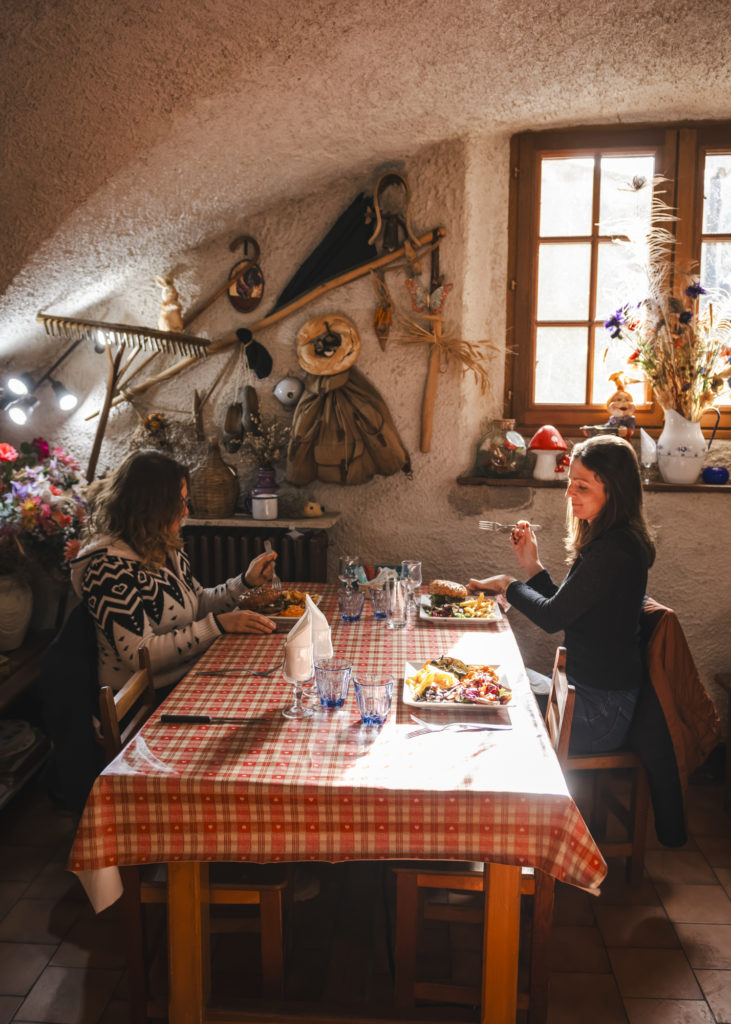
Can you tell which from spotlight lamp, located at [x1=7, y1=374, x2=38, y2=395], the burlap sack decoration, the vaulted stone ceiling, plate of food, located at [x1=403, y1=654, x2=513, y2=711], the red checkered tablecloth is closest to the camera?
the red checkered tablecloth

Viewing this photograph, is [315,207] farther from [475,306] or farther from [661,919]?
[661,919]

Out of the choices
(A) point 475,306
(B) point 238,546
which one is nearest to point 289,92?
(A) point 475,306

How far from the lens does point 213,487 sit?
10.4 feet

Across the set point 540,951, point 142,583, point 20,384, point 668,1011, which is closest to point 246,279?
point 20,384

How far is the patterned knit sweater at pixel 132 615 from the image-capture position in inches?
84.1

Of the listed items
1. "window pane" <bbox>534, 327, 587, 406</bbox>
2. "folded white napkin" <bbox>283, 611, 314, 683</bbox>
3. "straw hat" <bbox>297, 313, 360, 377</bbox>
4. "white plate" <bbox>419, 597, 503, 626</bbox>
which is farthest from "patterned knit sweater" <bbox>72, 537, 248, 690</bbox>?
"window pane" <bbox>534, 327, 587, 406</bbox>

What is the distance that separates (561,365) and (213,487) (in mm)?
1621

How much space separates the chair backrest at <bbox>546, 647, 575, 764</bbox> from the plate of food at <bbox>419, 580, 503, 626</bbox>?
569mm

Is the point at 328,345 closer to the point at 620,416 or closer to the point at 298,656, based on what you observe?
the point at 620,416

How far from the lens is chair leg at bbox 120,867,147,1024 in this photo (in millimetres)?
1680

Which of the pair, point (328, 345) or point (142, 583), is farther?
point (328, 345)

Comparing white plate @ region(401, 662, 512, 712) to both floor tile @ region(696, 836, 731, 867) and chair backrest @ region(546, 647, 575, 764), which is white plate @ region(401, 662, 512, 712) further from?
floor tile @ region(696, 836, 731, 867)

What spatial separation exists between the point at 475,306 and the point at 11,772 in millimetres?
2603

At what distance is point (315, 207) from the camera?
3.21 m
